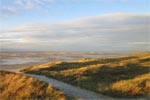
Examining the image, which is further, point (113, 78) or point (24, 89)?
point (113, 78)

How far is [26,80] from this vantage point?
3222 cm

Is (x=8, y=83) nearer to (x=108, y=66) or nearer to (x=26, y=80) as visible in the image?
(x=26, y=80)

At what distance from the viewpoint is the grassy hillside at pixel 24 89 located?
26.5 meters

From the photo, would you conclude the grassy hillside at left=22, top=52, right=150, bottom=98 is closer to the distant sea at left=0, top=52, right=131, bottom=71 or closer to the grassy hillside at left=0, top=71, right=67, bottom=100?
the grassy hillside at left=0, top=71, right=67, bottom=100

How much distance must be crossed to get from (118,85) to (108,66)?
985 centimetres

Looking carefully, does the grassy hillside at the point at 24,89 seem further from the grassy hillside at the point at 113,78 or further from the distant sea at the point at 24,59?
the distant sea at the point at 24,59

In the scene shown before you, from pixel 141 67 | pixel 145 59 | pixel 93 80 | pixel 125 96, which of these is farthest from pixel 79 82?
pixel 145 59

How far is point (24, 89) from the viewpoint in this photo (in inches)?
1184

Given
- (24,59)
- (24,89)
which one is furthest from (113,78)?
(24,59)

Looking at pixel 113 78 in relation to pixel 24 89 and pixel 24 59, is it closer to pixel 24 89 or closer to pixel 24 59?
pixel 24 89

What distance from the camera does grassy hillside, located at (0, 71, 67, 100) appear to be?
2655 cm

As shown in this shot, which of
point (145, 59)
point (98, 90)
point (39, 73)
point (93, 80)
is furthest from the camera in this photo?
point (145, 59)

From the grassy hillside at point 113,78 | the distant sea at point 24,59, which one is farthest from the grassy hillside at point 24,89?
the distant sea at point 24,59

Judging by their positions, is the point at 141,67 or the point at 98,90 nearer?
the point at 98,90
